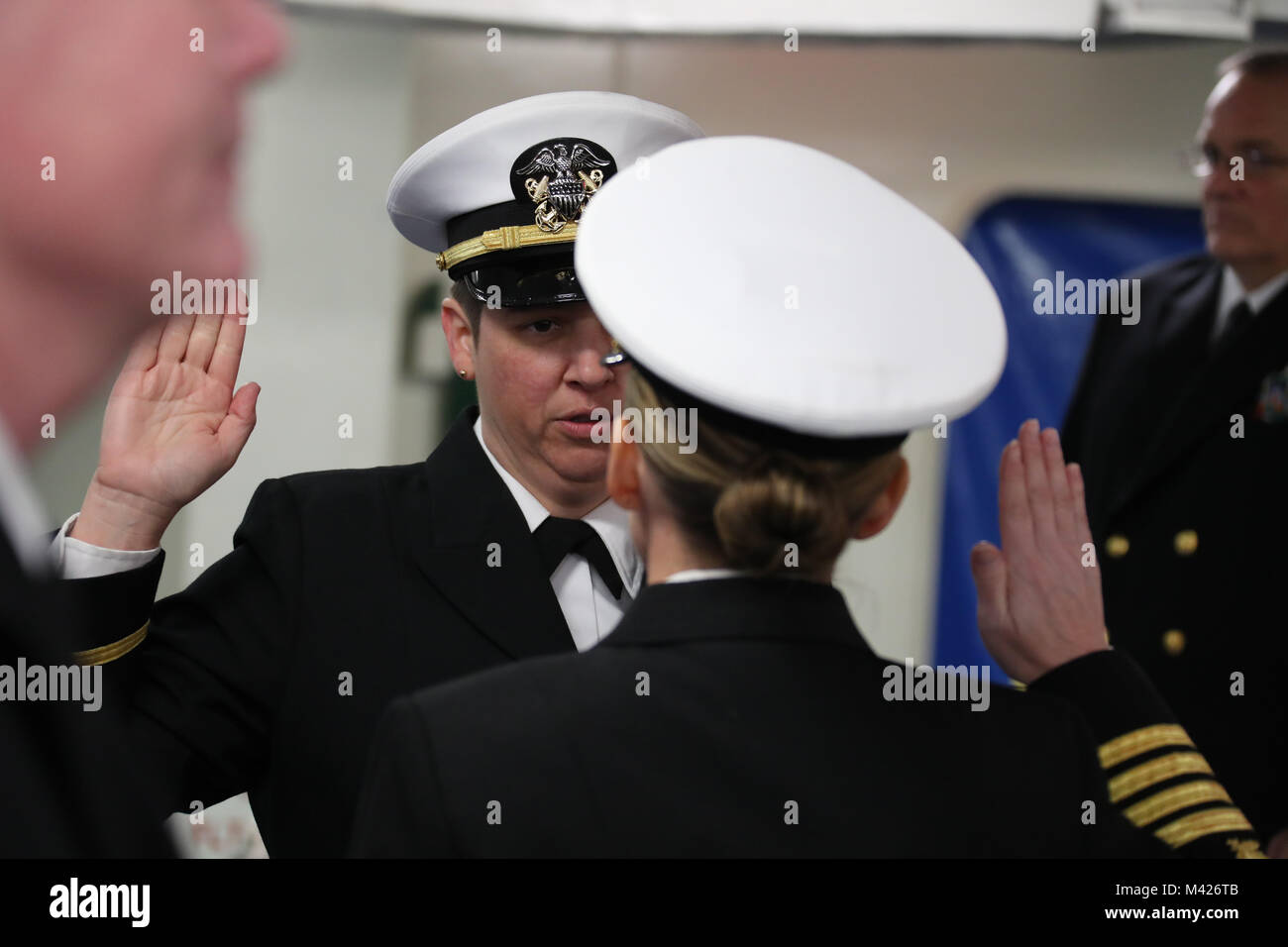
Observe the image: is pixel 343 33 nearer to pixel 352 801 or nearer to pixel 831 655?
pixel 352 801

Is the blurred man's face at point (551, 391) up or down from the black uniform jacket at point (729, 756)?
up

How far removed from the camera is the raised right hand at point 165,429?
1213mm

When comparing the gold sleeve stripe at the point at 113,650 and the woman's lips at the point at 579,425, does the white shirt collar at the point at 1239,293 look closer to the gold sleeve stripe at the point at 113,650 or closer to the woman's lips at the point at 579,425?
the woman's lips at the point at 579,425

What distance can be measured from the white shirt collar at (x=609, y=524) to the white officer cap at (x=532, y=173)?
194 mm

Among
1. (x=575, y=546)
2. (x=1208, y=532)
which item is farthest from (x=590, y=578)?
(x=1208, y=532)

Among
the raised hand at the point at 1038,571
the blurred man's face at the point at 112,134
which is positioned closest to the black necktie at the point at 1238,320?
the raised hand at the point at 1038,571

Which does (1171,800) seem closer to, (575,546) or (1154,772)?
(1154,772)

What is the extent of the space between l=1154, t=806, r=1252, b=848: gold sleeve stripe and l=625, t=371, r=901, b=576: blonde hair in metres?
0.38

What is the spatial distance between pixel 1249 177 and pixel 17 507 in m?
2.36

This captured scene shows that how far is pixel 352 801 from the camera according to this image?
1.26m

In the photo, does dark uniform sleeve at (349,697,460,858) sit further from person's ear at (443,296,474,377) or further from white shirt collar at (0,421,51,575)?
person's ear at (443,296,474,377)

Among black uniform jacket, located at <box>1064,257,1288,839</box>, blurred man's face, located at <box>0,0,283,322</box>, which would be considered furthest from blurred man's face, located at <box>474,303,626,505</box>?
black uniform jacket, located at <box>1064,257,1288,839</box>

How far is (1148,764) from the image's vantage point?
3.66 feet

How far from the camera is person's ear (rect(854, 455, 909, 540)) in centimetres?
97
